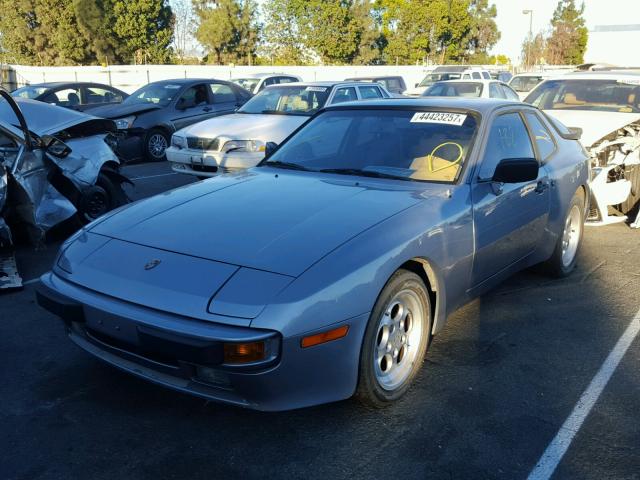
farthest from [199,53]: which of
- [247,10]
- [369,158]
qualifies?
[369,158]

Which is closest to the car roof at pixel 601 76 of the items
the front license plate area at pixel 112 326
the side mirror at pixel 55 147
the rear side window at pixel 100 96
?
the side mirror at pixel 55 147

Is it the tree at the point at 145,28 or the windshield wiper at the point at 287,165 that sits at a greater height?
the tree at the point at 145,28

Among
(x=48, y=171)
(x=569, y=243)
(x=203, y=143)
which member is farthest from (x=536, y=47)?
(x=48, y=171)

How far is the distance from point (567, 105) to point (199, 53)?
56.1m

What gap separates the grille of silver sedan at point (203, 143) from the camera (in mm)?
8398

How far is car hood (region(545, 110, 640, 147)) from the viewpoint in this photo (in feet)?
22.8

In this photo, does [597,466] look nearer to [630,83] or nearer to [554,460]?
[554,460]

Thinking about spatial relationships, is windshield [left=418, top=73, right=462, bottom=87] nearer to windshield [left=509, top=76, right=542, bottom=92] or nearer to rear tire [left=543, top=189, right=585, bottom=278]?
windshield [left=509, top=76, right=542, bottom=92]

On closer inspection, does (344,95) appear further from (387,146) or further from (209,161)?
(387,146)

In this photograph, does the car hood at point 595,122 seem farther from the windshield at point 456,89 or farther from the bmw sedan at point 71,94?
the bmw sedan at point 71,94

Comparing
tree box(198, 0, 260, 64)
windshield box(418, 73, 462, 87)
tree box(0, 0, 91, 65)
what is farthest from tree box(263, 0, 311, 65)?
windshield box(418, 73, 462, 87)

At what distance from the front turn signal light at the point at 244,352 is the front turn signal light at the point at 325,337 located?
18 cm

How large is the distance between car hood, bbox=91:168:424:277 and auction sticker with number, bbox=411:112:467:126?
64 centimetres

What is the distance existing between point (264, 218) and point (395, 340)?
926mm
